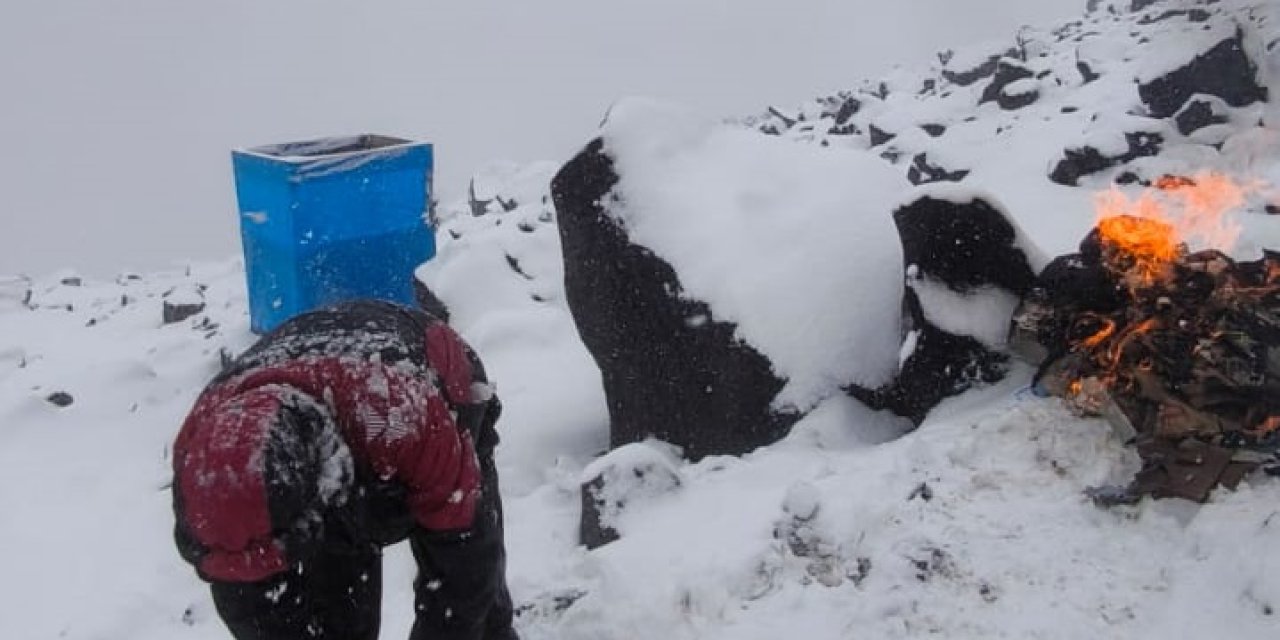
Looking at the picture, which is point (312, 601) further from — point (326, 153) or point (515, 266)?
point (515, 266)

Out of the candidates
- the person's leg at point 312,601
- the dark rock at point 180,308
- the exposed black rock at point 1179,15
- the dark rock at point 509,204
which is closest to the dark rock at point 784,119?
the dark rock at point 509,204

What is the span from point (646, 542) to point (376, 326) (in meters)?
1.93

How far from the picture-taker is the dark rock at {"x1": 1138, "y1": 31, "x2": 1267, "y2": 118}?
973 cm

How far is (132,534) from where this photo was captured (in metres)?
6.23

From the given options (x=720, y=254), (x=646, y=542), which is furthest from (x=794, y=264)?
(x=646, y=542)

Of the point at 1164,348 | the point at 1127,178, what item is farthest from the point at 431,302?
the point at 1127,178

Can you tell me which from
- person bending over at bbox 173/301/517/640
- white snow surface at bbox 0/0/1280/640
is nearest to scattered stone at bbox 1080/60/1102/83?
white snow surface at bbox 0/0/1280/640

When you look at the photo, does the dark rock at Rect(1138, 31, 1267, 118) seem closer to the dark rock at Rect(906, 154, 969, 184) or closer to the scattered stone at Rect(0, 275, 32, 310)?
the dark rock at Rect(906, 154, 969, 184)

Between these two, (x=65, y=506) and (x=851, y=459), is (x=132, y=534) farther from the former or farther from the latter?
(x=851, y=459)

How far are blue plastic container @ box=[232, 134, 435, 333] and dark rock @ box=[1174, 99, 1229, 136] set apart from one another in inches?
300

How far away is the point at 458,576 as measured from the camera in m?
2.78

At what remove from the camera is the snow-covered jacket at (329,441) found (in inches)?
80.3

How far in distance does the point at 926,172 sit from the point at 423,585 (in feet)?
31.3

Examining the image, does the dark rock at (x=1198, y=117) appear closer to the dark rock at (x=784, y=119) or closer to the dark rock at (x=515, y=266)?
the dark rock at (x=515, y=266)
